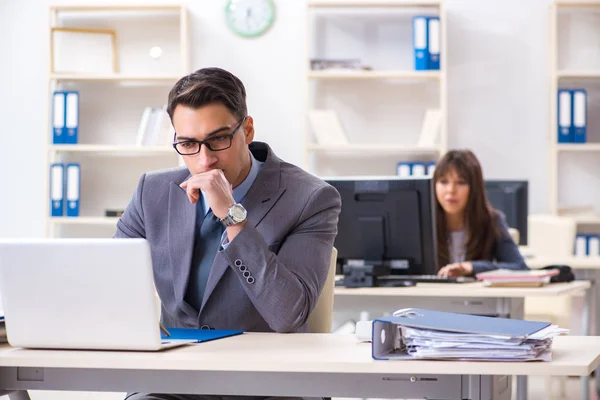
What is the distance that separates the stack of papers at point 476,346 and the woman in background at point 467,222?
2.19m

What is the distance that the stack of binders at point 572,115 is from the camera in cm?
538

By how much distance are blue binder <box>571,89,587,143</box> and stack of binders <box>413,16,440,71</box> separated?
2.70 feet

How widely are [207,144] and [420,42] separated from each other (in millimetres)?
3721

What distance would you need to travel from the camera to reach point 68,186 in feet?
18.5

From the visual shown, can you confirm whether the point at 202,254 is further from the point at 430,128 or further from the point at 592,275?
the point at 430,128

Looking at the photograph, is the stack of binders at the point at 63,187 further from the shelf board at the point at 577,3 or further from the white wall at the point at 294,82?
the shelf board at the point at 577,3

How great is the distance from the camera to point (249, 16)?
228 inches

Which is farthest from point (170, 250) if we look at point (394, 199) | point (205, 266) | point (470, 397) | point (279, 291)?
point (394, 199)

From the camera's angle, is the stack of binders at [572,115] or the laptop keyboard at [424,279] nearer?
the laptop keyboard at [424,279]

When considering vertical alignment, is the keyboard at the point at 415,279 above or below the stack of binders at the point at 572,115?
below

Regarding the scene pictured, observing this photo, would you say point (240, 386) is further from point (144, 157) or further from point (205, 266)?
point (144, 157)

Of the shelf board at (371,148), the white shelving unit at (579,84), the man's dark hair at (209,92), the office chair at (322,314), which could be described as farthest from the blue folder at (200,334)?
the white shelving unit at (579,84)

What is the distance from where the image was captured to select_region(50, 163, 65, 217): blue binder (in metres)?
5.62

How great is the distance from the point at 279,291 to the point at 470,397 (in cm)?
49
